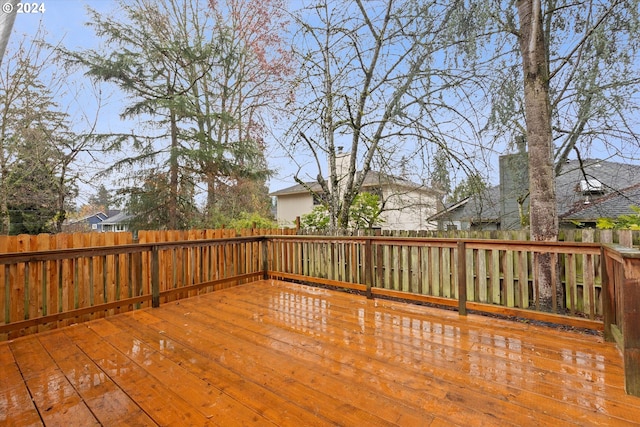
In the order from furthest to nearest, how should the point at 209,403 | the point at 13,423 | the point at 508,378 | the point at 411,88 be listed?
1. the point at 411,88
2. the point at 508,378
3. the point at 209,403
4. the point at 13,423

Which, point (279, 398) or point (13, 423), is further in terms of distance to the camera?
point (279, 398)

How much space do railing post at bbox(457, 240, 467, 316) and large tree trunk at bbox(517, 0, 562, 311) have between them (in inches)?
43.1

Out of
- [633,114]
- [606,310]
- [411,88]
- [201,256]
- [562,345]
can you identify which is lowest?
[562,345]

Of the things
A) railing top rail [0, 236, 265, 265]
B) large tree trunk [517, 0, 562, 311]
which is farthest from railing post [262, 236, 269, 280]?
large tree trunk [517, 0, 562, 311]

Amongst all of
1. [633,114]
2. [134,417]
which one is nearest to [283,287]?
[134,417]

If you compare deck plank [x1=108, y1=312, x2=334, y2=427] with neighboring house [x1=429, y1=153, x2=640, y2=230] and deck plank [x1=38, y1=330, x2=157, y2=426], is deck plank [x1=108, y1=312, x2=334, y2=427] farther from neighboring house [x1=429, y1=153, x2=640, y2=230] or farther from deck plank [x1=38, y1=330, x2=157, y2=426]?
neighboring house [x1=429, y1=153, x2=640, y2=230]

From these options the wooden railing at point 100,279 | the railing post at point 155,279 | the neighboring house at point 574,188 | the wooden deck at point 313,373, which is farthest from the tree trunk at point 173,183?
the neighboring house at point 574,188

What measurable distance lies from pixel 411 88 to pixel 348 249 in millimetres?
3164

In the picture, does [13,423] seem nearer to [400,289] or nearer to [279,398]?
[279,398]

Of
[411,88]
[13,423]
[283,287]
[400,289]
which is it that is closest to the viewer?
[13,423]

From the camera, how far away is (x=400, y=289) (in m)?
4.17

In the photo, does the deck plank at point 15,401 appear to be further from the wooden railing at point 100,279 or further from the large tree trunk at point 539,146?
the large tree trunk at point 539,146

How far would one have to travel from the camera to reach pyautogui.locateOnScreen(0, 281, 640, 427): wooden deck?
1.80 metres

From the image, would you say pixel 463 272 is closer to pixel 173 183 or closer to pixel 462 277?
pixel 462 277
